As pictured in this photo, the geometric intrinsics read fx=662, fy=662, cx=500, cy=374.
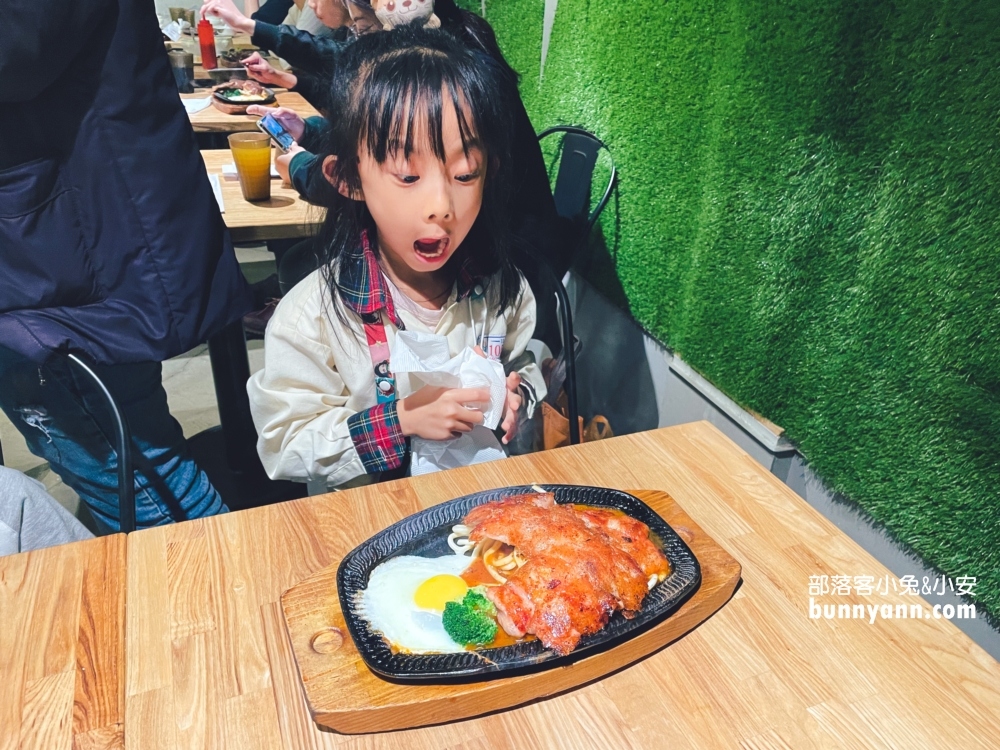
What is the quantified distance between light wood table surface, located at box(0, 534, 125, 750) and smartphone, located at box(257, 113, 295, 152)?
57.4 inches

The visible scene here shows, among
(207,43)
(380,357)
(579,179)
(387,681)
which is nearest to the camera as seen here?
(387,681)

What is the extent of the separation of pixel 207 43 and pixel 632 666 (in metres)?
3.78

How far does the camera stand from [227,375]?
7.57ft

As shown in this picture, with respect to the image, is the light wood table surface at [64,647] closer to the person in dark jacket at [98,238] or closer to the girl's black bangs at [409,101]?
the person in dark jacket at [98,238]

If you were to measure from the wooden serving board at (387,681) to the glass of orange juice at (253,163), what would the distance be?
53.1 inches

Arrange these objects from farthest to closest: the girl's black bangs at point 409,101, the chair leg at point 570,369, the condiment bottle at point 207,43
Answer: the condiment bottle at point 207,43, the chair leg at point 570,369, the girl's black bangs at point 409,101

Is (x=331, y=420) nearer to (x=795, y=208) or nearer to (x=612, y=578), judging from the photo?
(x=612, y=578)

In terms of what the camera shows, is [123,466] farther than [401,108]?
Yes

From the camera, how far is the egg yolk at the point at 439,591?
959mm

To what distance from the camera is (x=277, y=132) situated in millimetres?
2117

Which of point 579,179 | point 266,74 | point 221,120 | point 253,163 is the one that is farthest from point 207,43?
point 579,179

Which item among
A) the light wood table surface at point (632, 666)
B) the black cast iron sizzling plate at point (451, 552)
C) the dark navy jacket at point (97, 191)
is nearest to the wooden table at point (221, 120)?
the dark navy jacket at point (97, 191)

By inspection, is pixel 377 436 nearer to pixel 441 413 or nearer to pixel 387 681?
pixel 441 413

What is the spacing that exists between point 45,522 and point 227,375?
1.17 metres
